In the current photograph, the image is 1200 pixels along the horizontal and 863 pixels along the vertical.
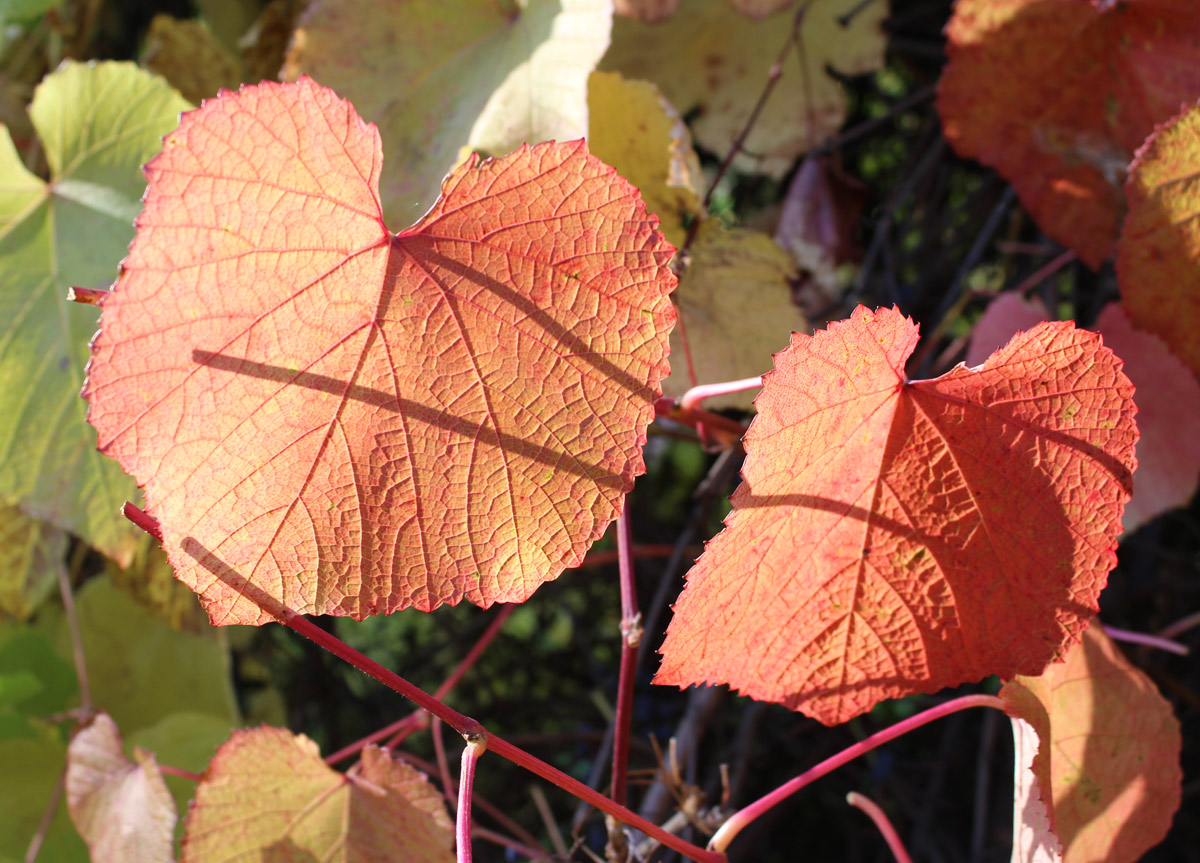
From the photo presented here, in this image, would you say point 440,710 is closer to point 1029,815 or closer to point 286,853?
point 286,853

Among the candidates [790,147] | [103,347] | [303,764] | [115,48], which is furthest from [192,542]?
[115,48]

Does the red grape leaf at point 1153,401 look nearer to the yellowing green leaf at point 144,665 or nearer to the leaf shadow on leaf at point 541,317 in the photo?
the leaf shadow on leaf at point 541,317

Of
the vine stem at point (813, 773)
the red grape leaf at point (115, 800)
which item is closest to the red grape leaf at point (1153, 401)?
the vine stem at point (813, 773)

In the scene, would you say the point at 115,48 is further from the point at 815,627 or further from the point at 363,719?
the point at 815,627

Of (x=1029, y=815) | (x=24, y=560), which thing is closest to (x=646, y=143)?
(x=1029, y=815)

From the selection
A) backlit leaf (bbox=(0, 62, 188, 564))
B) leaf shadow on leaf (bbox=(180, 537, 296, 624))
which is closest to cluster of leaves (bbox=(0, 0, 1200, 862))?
leaf shadow on leaf (bbox=(180, 537, 296, 624))
